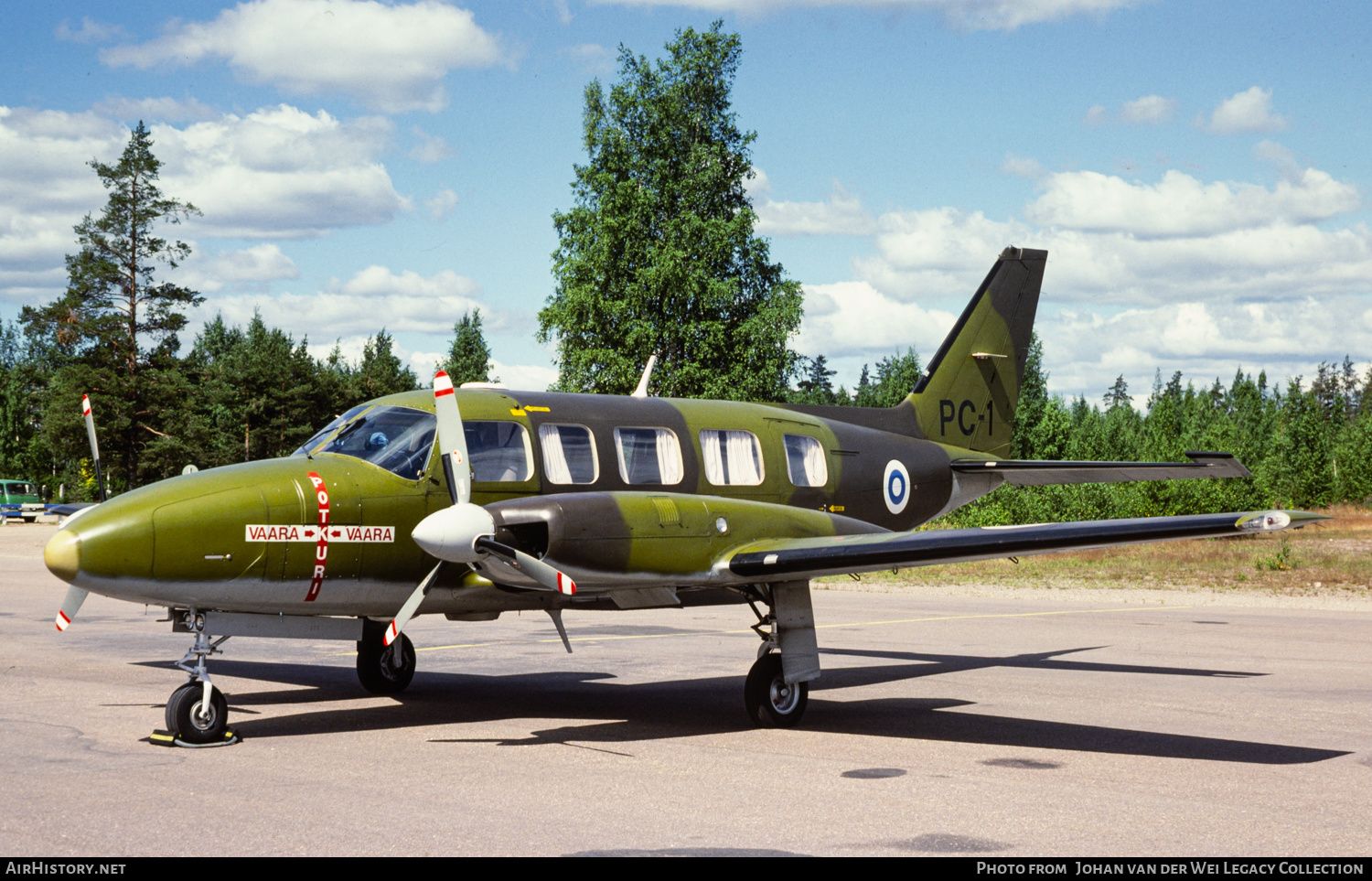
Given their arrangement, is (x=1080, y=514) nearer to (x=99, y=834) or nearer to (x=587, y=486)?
(x=587, y=486)

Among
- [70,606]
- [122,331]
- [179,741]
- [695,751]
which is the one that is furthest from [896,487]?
[122,331]

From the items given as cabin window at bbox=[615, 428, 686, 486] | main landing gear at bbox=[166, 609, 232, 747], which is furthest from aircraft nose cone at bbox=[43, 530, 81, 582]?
cabin window at bbox=[615, 428, 686, 486]

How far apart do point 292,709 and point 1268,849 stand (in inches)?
342

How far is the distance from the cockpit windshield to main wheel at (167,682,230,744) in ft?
7.55

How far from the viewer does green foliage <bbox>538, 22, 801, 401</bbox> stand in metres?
44.5

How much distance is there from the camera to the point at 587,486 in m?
11.3

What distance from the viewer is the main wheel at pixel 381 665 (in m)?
12.6

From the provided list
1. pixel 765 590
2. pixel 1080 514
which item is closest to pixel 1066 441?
pixel 1080 514

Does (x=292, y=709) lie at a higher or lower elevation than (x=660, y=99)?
lower

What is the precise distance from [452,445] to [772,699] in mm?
3786

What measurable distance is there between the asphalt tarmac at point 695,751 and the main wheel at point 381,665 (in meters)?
A: 0.25

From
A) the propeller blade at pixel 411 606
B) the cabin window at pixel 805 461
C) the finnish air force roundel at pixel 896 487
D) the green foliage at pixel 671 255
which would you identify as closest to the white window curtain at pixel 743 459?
the cabin window at pixel 805 461

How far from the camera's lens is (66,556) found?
884 cm
